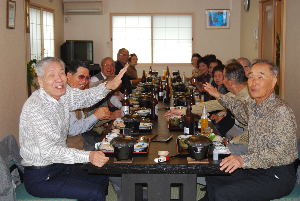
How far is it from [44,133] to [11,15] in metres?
2.96

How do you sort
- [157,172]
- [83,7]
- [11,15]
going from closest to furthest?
[157,172] < [11,15] < [83,7]

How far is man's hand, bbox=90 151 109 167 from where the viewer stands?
1.97m

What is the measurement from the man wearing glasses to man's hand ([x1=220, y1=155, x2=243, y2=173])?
1243 mm

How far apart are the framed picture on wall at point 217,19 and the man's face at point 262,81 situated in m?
7.13

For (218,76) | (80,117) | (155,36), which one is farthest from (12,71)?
(155,36)

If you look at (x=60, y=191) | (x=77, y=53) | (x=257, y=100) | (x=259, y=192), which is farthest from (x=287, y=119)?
(x=77, y=53)

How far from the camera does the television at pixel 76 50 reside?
27.3 feet

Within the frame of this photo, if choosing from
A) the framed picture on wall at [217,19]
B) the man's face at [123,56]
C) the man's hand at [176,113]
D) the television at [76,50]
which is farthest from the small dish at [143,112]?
the framed picture on wall at [217,19]

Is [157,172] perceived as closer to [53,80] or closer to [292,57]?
[53,80]

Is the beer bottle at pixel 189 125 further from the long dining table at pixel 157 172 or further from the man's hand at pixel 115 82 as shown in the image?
the man's hand at pixel 115 82

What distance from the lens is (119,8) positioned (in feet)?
29.5

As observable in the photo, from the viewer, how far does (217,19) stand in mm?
9109

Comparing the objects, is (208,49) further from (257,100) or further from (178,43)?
(257,100)

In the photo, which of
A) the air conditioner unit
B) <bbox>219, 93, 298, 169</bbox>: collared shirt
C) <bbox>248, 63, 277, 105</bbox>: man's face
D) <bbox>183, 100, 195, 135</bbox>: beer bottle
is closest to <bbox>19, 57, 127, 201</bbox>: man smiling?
<bbox>183, 100, 195, 135</bbox>: beer bottle
